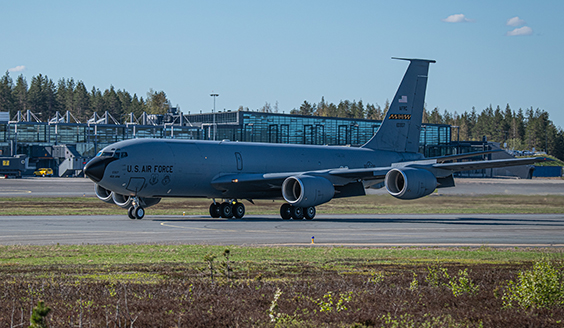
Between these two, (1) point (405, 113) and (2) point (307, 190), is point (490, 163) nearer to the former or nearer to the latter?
(2) point (307, 190)

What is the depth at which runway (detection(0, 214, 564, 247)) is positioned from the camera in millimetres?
23234

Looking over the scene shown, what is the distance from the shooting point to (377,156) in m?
44.5

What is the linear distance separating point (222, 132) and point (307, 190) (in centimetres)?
8708

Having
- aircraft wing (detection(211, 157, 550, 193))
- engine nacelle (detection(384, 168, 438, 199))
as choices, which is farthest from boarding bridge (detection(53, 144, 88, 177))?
engine nacelle (detection(384, 168, 438, 199))

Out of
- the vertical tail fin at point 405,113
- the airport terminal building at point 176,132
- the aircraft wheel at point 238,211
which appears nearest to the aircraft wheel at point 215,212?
the aircraft wheel at point 238,211

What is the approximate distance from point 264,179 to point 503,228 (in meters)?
13.5

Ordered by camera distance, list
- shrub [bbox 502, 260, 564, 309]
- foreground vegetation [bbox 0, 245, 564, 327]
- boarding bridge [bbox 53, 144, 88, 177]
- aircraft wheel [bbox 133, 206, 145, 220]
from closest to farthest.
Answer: foreground vegetation [bbox 0, 245, 564, 327]
shrub [bbox 502, 260, 564, 309]
aircraft wheel [bbox 133, 206, 145, 220]
boarding bridge [bbox 53, 144, 88, 177]

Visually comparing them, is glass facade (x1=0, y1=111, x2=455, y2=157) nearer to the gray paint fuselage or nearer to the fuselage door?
the gray paint fuselage

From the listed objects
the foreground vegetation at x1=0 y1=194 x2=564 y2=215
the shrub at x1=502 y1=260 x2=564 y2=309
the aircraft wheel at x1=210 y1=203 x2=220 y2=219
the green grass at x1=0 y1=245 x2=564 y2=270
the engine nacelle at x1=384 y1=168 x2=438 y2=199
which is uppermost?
the engine nacelle at x1=384 y1=168 x2=438 y2=199

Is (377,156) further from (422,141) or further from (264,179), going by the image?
(422,141)

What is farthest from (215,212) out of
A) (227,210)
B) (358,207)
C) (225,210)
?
(358,207)

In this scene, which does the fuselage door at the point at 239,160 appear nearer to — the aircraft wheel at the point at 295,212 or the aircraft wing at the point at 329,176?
the aircraft wing at the point at 329,176

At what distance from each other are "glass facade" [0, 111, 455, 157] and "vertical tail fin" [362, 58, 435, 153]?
70.0 metres

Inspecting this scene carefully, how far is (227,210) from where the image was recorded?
36.8 meters
